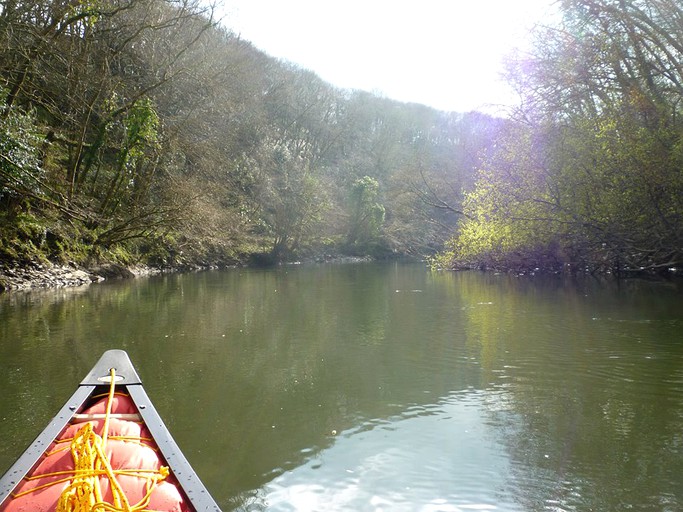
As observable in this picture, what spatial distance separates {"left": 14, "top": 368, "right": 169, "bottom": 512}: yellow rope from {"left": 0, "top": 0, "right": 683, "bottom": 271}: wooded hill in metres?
8.84

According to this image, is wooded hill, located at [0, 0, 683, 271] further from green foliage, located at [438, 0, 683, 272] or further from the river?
the river

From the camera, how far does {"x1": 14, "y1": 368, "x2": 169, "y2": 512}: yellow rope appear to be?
1.81 meters

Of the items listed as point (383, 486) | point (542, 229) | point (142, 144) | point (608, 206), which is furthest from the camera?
point (142, 144)

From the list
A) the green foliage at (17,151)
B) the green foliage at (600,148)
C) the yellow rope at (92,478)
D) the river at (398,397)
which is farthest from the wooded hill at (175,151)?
the yellow rope at (92,478)

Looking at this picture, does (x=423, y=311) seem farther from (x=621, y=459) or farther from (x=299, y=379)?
(x=621, y=459)

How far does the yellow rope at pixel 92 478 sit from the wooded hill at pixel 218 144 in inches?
348

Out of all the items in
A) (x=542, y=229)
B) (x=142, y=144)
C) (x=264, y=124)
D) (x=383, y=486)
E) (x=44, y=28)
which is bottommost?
(x=383, y=486)

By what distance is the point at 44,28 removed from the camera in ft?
37.7

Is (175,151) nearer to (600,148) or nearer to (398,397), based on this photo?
(600,148)

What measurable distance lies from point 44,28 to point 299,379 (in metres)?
9.90

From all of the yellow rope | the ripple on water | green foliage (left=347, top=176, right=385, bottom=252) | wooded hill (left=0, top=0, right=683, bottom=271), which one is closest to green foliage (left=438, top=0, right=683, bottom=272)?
wooded hill (left=0, top=0, right=683, bottom=271)

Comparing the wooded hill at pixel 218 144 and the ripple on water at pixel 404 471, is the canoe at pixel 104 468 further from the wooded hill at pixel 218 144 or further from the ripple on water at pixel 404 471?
the wooded hill at pixel 218 144

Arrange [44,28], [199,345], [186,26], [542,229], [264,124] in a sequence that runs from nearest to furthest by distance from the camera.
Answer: [199,345]
[44,28]
[542,229]
[186,26]
[264,124]

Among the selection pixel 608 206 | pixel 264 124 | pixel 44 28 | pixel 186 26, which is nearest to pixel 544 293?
A: pixel 608 206
